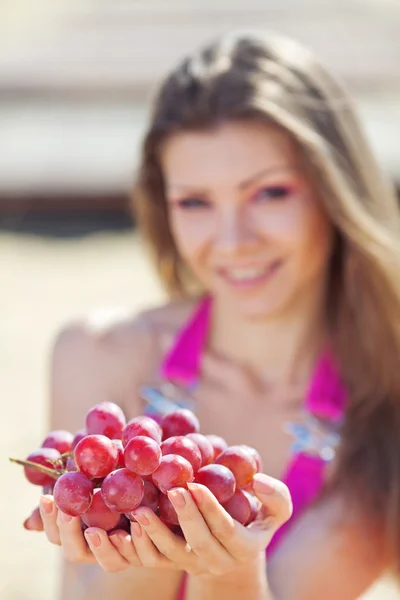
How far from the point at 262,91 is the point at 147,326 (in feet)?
2.18

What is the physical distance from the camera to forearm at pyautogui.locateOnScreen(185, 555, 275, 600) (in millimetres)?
1346

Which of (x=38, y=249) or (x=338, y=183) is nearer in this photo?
(x=338, y=183)

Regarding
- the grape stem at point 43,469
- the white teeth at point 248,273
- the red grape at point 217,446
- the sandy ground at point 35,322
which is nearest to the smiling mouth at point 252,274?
the white teeth at point 248,273

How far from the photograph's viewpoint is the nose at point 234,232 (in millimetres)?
1937

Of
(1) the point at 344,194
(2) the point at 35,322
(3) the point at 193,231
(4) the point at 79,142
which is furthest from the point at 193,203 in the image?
(4) the point at 79,142

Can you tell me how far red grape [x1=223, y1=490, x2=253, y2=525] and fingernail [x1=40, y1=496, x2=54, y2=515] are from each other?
23 centimetres

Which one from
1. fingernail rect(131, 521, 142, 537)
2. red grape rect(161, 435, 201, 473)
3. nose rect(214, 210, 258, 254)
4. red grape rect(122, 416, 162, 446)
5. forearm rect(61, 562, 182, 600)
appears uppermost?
nose rect(214, 210, 258, 254)

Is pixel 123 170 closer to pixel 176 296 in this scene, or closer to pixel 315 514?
pixel 176 296

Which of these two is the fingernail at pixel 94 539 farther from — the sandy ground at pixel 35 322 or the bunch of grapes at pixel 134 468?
the sandy ground at pixel 35 322

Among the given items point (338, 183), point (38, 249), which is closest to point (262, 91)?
point (338, 183)


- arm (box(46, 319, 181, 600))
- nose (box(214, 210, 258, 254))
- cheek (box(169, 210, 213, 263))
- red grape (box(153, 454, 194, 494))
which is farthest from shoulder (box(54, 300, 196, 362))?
red grape (box(153, 454, 194, 494))

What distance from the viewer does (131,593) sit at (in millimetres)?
1556

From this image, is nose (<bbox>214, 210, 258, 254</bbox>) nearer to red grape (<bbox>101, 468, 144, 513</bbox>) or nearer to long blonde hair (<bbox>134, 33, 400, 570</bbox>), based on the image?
long blonde hair (<bbox>134, 33, 400, 570</bbox>)

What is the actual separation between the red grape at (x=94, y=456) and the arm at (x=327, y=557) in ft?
2.51
